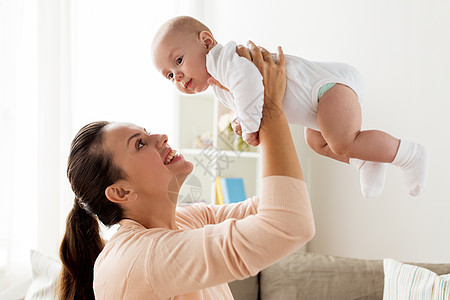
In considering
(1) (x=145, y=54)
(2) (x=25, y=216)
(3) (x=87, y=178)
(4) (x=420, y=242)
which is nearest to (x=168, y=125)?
(1) (x=145, y=54)

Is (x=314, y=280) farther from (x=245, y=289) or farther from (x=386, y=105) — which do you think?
(x=386, y=105)

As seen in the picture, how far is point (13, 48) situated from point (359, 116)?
1.99 m

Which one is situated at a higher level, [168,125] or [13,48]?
[13,48]

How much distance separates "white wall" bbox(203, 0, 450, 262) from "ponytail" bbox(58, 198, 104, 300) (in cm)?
156

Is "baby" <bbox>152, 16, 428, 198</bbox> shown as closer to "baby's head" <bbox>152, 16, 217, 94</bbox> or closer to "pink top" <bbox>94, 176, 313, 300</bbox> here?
"baby's head" <bbox>152, 16, 217, 94</bbox>

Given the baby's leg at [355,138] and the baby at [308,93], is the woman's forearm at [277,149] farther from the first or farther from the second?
the baby's leg at [355,138]

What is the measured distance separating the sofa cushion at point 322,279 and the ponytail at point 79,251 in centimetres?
99

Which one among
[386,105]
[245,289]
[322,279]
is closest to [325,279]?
[322,279]

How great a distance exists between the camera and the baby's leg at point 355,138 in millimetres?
1026

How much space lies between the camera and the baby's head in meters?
1.10

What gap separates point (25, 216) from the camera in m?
2.54

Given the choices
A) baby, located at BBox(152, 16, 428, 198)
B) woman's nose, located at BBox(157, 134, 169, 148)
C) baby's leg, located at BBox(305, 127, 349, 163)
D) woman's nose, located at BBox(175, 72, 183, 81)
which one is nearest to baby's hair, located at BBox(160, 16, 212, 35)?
baby, located at BBox(152, 16, 428, 198)

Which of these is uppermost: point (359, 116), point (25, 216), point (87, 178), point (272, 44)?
point (272, 44)

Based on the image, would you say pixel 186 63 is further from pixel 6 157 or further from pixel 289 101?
pixel 6 157
